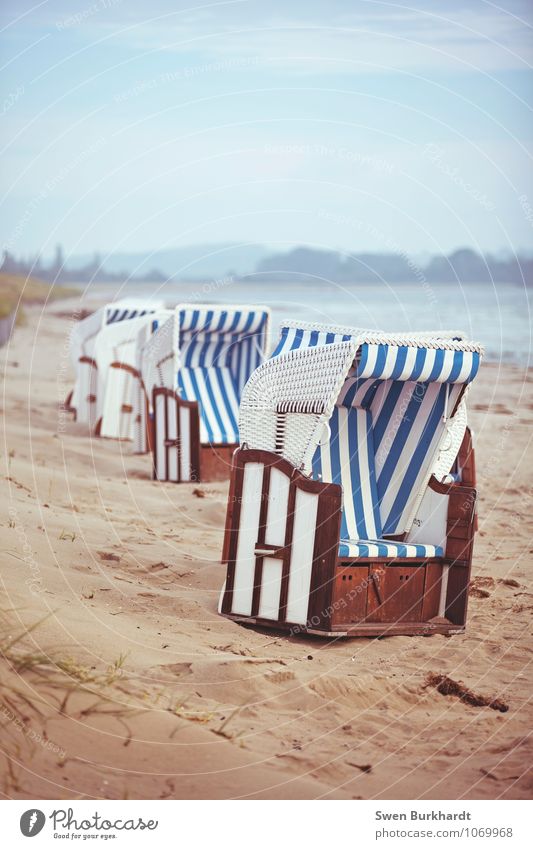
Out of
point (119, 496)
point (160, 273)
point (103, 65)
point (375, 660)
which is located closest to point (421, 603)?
point (375, 660)

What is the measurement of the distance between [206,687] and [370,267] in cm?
5452

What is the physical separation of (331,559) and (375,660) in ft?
2.07

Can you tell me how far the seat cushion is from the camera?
627 cm

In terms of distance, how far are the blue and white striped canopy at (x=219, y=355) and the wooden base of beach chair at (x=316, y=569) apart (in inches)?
223

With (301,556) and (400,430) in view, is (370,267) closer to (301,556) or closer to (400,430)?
(400,430)

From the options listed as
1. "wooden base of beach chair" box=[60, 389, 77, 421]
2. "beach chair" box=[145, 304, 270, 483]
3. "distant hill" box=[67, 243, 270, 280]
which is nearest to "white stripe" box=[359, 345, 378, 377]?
"beach chair" box=[145, 304, 270, 483]

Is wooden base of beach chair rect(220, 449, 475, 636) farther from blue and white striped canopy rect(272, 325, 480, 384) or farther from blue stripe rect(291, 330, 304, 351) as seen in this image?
blue stripe rect(291, 330, 304, 351)

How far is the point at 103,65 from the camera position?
986 cm

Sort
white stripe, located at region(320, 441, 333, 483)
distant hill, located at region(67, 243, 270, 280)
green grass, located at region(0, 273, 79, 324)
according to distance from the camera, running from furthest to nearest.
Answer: distant hill, located at region(67, 243, 270, 280)
green grass, located at region(0, 273, 79, 324)
white stripe, located at region(320, 441, 333, 483)

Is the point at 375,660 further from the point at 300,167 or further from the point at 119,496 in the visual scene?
the point at 300,167

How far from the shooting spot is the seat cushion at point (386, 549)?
6.27 meters

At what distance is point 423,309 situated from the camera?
45.2 meters

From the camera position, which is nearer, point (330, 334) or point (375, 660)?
point (375, 660)
